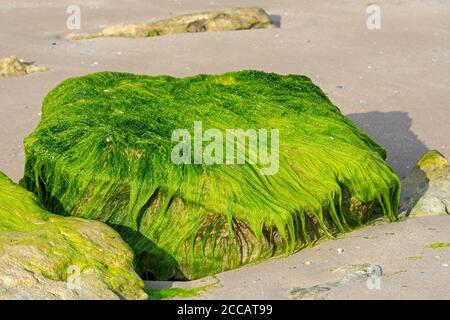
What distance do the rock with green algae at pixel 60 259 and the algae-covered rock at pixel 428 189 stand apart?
1.95 metres

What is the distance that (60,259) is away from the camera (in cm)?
476

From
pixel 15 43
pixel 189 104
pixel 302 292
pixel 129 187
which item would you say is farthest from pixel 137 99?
pixel 15 43

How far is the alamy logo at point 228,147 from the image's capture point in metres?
5.68

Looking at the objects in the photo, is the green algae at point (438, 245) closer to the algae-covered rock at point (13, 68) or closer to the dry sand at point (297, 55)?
the dry sand at point (297, 55)

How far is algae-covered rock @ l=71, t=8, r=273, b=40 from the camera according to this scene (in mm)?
10039

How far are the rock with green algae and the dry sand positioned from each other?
5.84ft

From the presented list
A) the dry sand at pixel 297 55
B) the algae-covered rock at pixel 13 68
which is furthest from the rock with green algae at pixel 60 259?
the algae-covered rock at pixel 13 68

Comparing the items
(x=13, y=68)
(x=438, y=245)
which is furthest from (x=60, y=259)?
(x=13, y=68)

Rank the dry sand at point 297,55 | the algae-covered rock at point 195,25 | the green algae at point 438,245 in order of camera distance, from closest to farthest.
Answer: the green algae at point 438,245 → the dry sand at point 297,55 → the algae-covered rock at point 195,25

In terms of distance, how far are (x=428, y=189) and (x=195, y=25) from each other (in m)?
4.41

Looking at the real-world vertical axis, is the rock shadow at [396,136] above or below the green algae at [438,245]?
below

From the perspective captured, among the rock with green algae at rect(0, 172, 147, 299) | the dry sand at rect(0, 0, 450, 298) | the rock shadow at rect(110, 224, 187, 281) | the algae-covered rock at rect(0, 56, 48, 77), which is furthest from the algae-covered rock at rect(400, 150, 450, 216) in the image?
the algae-covered rock at rect(0, 56, 48, 77)
